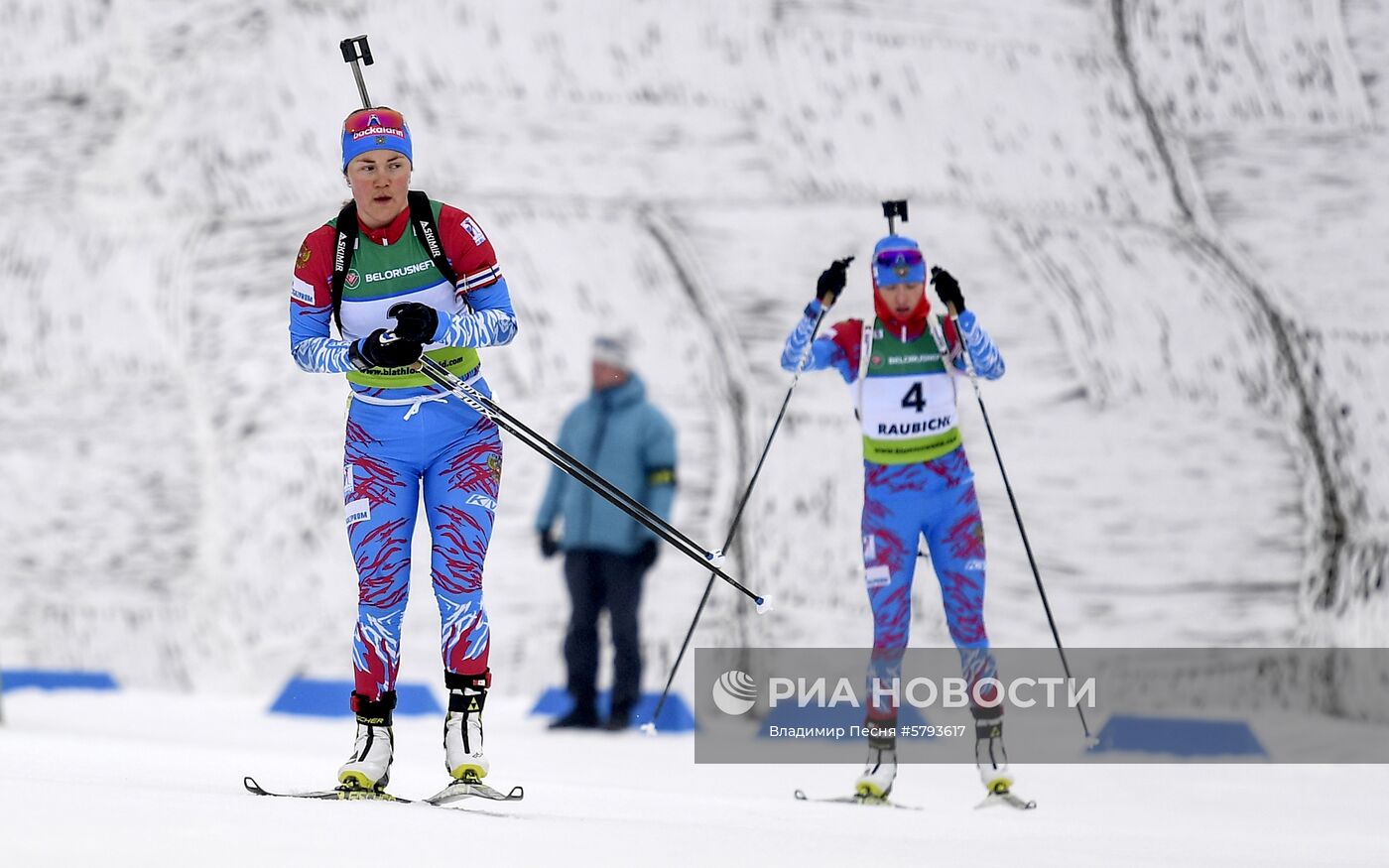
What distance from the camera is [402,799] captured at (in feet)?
10.0

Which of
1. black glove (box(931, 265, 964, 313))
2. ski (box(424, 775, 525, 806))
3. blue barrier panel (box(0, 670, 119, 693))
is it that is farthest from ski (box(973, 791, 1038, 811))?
blue barrier panel (box(0, 670, 119, 693))

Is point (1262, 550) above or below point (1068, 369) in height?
below

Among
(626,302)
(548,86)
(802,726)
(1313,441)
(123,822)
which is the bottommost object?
(802,726)

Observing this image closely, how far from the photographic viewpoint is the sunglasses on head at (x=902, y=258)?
13.5ft

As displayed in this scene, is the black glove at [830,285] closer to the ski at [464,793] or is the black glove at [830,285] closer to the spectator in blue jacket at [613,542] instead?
the ski at [464,793]

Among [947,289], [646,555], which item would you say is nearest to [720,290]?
[646,555]

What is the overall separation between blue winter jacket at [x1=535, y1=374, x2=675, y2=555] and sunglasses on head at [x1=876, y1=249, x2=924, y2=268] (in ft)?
6.29

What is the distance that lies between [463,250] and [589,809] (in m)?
1.23

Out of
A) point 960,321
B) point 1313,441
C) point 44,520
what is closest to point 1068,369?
point 1313,441

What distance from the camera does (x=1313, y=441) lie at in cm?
634

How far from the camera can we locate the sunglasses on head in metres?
4.11

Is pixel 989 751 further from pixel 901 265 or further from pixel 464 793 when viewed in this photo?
pixel 464 793

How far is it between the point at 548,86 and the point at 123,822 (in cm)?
515

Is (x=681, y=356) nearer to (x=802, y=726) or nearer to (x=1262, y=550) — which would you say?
(x=802, y=726)
